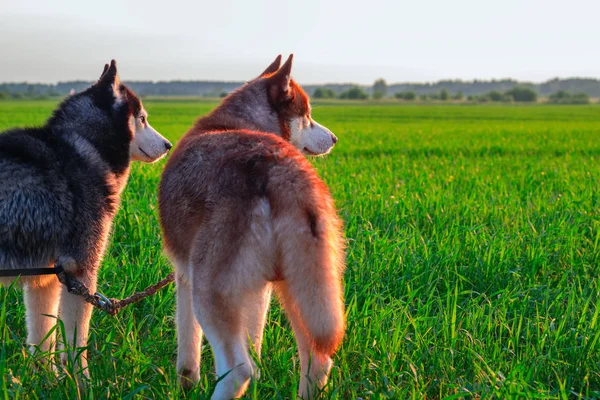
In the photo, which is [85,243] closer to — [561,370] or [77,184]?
[77,184]

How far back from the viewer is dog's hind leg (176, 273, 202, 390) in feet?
9.11

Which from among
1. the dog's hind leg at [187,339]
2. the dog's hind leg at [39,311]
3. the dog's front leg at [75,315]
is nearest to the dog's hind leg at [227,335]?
the dog's hind leg at [187,339]

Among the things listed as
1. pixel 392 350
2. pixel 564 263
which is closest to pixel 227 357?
pixel 392 350

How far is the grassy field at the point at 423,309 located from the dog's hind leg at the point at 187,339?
0.09 metres

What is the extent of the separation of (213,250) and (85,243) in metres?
1.10

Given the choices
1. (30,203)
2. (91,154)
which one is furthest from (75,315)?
(91,154)

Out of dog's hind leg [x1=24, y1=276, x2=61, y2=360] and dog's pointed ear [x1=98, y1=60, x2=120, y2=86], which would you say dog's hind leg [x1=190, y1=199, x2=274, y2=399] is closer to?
dog's hind leg [x1=24, y1=276, x2=61, y2=360]

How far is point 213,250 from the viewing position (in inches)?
91.0

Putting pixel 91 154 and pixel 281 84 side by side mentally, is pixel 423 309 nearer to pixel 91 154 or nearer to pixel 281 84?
pixel 281 84

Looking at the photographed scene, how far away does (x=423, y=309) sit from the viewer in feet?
12.1

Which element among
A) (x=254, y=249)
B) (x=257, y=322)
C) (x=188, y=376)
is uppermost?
(x=254, y=249)

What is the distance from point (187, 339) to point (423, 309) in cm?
164

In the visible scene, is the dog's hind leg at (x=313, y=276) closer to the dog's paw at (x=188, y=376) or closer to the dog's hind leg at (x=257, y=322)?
the dog's hind leg at (x=257, y=322)

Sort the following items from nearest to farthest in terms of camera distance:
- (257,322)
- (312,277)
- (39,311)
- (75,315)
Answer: (312,277), (257,322), (75,315), (39,311)
